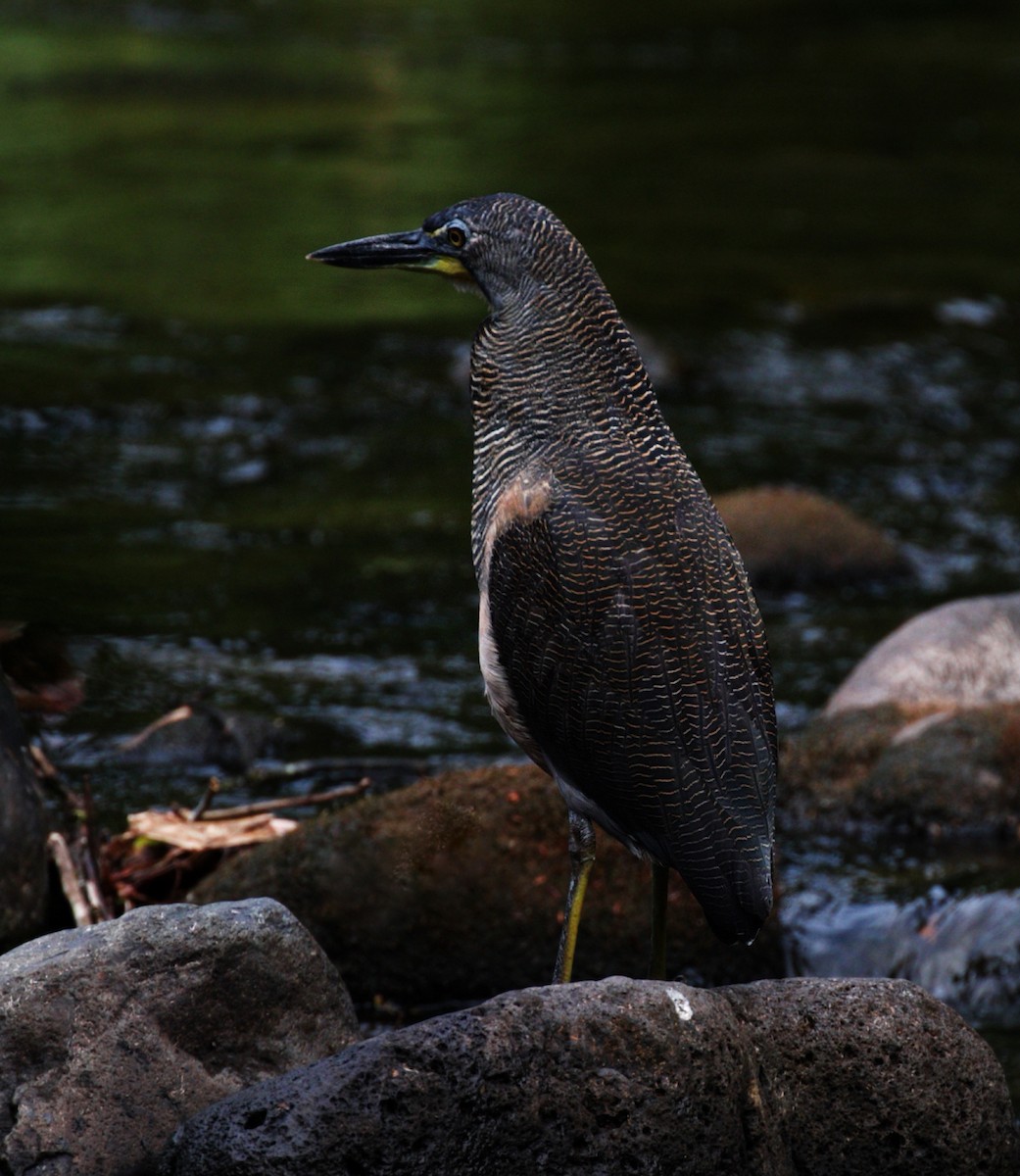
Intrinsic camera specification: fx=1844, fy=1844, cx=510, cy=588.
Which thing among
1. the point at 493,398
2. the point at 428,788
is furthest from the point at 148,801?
the point at 493,398

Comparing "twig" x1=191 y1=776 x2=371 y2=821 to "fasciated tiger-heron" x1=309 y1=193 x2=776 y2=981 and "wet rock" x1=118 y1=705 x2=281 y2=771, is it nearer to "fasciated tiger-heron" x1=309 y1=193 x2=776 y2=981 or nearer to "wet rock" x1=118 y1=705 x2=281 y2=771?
"wet rock" x1=118 y1=705 x2=281 y2=771

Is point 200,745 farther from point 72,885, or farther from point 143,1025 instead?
point 143,1025

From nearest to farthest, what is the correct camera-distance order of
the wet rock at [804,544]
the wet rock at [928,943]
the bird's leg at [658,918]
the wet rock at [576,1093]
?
the wet rock at [576,1093] → the bird's leg at [658,918] → the wet rock at [928,943] → the wet rock at [804,544]

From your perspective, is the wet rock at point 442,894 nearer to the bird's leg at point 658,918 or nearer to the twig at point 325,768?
the bird's leg at point 658,918

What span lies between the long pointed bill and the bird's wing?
0.69 metres

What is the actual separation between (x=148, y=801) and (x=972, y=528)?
20.3ft

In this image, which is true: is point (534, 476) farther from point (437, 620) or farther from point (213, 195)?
point (213, 195)

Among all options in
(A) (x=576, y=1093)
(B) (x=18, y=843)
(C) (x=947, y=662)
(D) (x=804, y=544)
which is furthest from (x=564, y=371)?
(D) (x=804, y=544)

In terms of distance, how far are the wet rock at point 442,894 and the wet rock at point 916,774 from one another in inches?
70.4

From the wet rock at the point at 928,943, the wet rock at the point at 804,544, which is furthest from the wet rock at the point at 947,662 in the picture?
the wet rock at the point at 804,544

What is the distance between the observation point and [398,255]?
15.8 feet

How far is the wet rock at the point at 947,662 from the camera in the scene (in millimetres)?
8125

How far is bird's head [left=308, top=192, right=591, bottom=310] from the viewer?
457cm

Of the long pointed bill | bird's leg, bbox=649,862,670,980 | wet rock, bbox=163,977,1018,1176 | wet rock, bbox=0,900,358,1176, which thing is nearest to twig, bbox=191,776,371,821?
bird's leg, bbox=649,862,670,980
